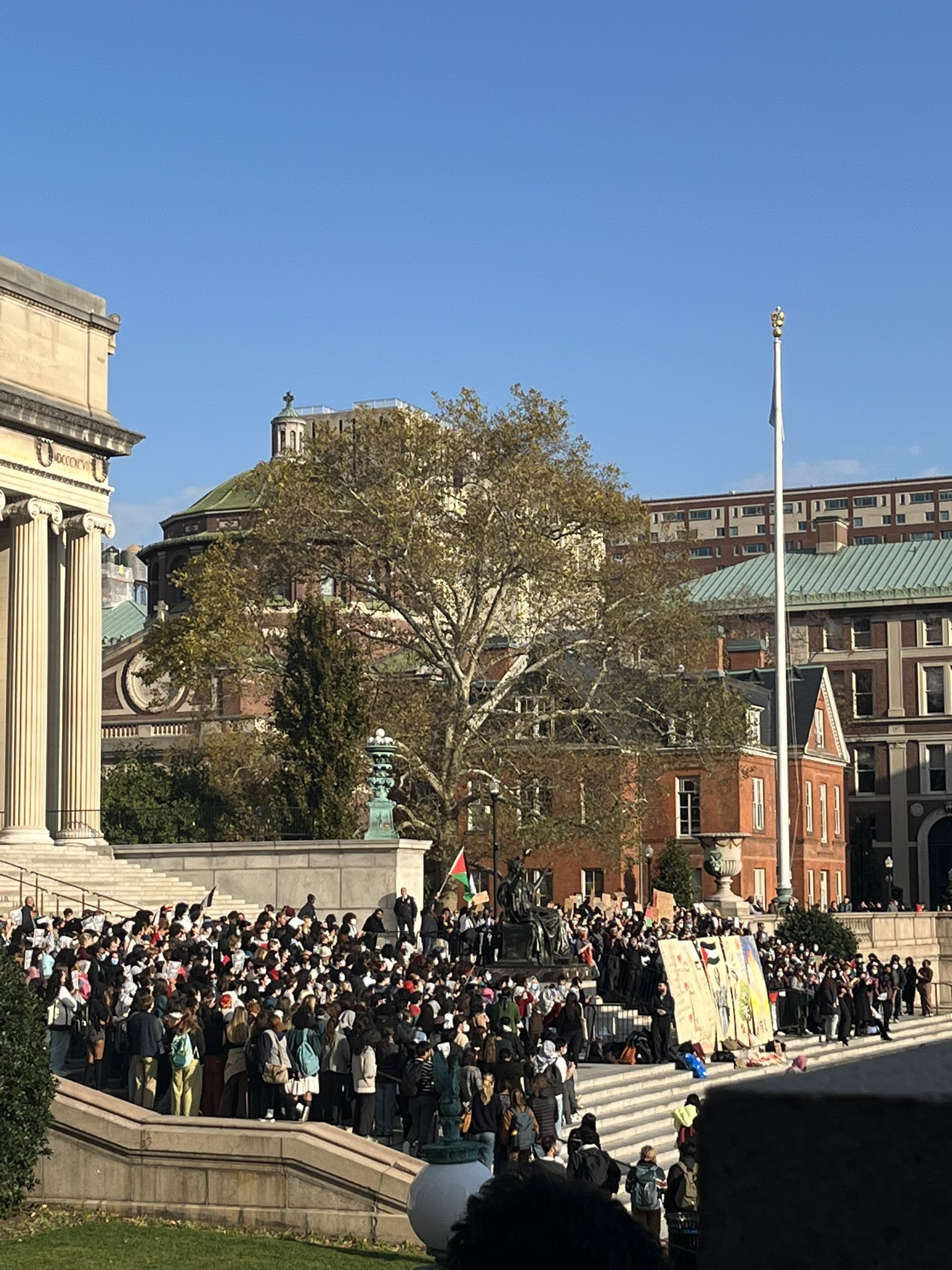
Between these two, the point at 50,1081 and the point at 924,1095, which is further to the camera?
the point at 50,1081

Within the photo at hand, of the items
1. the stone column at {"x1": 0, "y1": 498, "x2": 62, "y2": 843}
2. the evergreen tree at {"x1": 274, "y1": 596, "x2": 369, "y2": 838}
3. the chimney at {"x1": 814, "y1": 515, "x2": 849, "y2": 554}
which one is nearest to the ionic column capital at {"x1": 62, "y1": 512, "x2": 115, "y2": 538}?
the stone column at {"x1": 0, "y1": 498, "x2": 62, "y2": 843}

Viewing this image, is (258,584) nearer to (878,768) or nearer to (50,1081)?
(50,1081)

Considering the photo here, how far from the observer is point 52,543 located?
158 feet

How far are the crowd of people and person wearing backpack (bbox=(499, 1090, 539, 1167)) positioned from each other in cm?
2

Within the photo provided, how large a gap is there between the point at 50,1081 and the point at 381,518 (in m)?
36.6

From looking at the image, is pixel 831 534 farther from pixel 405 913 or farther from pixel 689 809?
pixel 405 913

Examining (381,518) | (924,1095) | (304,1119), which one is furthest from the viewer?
(381,518)

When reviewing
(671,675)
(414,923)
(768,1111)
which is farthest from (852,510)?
(768,1111)

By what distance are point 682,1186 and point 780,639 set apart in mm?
39161

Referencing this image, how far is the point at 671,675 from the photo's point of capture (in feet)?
193

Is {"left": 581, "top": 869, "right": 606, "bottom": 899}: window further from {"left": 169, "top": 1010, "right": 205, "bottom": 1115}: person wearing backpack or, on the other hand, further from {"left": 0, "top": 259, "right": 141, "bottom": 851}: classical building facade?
{"left": 169, "top": 1010, "right": 205, "bottom": 1115}: person wearing backpack

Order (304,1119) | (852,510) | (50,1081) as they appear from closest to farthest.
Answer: (50,1081) → (304,1119) → (852,510)

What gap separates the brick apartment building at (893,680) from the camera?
320ft

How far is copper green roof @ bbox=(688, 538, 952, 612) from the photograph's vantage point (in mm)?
104250
